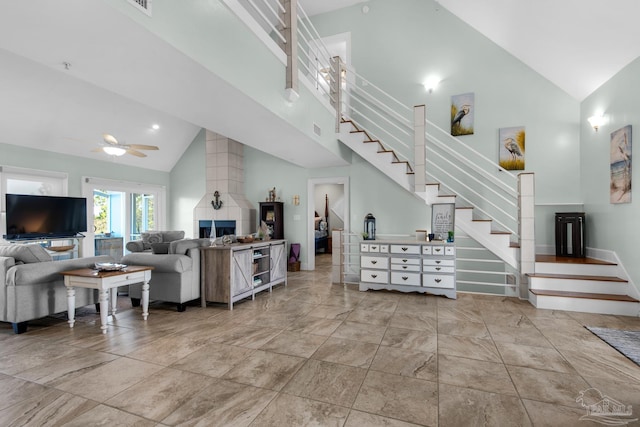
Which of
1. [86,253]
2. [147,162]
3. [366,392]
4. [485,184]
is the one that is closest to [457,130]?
[485,184]

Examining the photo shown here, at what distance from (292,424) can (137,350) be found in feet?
5.94

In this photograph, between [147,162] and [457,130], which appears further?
[147,162]

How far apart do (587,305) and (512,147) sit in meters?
2.88

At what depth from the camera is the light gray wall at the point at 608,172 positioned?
3891 mm

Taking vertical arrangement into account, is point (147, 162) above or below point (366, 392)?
above

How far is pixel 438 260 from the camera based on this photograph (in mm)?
4816

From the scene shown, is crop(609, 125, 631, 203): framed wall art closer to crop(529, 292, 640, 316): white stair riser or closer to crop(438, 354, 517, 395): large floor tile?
crop(529, 292, 640, 316): white stair riser

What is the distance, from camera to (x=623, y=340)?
9.96 feet

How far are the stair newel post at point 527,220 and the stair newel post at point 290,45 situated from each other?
3.51 m

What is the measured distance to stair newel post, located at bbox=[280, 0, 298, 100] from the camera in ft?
12.4

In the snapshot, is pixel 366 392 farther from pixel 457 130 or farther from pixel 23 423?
pixel 457 130

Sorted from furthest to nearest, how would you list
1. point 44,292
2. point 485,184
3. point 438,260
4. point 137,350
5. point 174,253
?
point 485,184 < point 438,260 < point 174,253 < point 44,292 < point 137,350

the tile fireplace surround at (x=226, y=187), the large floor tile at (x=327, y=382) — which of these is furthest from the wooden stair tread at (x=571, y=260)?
the tile fireplace surround at (x=226, y=187)

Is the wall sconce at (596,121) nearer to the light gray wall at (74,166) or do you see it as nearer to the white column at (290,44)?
the white column at (290,44)
